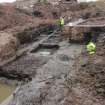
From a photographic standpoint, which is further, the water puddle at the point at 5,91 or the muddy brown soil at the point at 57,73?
the water puddle at the point at 5,91

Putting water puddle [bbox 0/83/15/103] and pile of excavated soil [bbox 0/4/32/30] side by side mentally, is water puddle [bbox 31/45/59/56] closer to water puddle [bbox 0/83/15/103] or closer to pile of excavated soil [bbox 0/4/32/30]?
pile of excavated soil [bbox 0/4/32/30]

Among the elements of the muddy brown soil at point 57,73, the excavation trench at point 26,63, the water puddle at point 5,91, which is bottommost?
the water puddle at point 5,91

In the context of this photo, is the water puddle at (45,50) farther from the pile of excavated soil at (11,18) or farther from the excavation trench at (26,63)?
the pile of excavated soil at (11,18)

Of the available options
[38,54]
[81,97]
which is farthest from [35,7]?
[81,97]

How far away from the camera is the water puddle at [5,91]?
12.8 metres

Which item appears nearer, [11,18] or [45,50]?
[45,50]

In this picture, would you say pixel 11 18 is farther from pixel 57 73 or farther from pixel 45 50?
pixel 57 73

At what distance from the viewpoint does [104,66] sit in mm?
10969

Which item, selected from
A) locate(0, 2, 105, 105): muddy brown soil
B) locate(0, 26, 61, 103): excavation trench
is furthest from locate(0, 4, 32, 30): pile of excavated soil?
locate(0, 26, 61, 103): excavation trench

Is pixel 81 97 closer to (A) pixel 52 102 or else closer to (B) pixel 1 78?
(A) pixel 52 102

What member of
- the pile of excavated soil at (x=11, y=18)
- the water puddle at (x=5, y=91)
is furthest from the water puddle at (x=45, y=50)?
the water puddle at (x=5, y=91)

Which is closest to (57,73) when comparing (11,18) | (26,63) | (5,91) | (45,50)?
(5,91)

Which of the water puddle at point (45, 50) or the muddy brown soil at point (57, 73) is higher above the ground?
the muddy brown soil at point (57, 73)

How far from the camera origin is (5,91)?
13.4 metres
